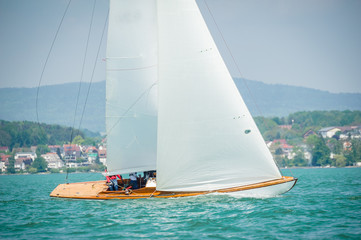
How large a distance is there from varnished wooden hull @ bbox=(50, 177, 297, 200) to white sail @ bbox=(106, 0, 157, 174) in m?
1.40

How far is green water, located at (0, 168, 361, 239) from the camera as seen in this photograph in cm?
1453

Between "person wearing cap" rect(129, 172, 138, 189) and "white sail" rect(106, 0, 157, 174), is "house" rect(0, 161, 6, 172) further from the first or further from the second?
"person wearing cap" rect(129, 172, 138, 189)

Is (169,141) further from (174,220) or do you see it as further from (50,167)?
(50,167)

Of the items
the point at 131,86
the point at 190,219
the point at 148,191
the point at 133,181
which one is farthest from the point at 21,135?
the point at 190,219

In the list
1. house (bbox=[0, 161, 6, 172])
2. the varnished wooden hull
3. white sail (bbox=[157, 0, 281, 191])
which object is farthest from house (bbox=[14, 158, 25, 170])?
white sail (bbox=[157, 0, 281, 191])

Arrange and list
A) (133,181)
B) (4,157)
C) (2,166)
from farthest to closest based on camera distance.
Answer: (4,157) → (2,166) → (133,181)

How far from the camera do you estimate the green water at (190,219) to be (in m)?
14.5

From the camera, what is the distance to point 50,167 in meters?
132

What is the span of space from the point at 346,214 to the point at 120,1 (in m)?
13.0

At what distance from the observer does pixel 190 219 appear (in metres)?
16.5

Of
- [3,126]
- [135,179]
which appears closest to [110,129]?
[135,179]

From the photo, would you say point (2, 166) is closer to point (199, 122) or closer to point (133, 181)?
point (133, 181)

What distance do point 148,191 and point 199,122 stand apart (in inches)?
151

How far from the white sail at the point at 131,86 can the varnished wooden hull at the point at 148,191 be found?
4.60 ft
